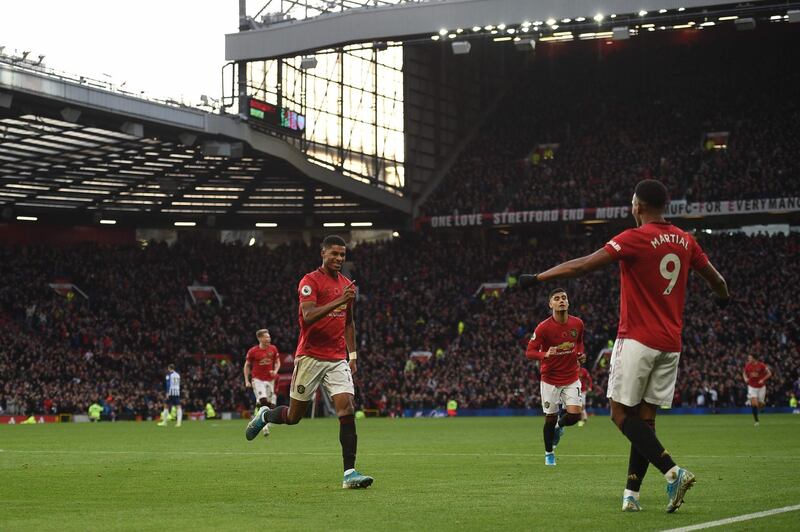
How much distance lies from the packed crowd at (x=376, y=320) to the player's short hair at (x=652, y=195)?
3808cm

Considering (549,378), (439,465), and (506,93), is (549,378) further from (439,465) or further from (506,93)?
(506,93)

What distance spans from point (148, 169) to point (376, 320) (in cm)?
1398

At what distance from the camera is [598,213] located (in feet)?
194

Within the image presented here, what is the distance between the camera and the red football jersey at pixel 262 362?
95.9 ft

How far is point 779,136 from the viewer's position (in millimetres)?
57969

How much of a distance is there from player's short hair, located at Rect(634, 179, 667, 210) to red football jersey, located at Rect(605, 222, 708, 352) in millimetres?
Result: 183

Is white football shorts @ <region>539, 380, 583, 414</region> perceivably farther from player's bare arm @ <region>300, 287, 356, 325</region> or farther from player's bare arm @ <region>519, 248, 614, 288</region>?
player's bare arm @ <region>519, 248, 614, 288</region>

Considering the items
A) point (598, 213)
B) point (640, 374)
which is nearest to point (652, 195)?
point (640, 374)

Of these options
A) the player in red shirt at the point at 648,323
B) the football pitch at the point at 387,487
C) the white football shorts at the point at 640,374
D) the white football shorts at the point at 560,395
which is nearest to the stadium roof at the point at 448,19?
the football pitch at the point at 387,487

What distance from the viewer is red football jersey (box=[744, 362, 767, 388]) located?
114 ft

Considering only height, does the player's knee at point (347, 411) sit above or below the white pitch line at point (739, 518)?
above

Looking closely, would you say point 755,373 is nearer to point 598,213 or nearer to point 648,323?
point 598,213

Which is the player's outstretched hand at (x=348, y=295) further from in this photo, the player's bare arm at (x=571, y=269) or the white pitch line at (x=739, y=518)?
the white pitch line at (x=739, y=518)

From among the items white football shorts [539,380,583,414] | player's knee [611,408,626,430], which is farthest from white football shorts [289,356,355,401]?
white football shorts [539,380,583,414]
